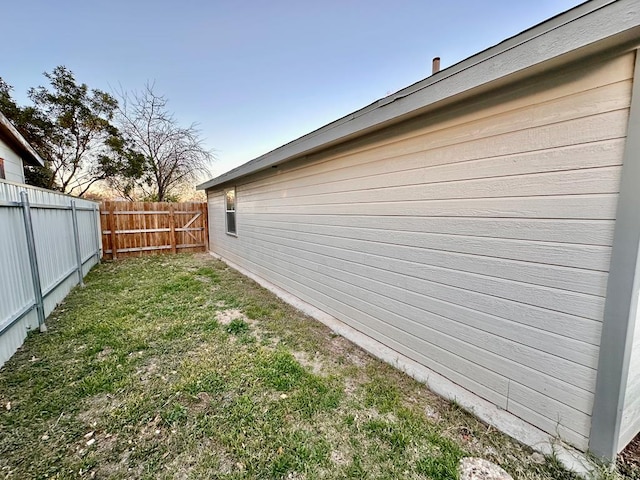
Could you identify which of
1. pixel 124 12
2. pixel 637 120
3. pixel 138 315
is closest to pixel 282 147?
pixel 138 315

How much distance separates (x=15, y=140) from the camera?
672 centimetres

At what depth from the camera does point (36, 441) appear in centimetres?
187

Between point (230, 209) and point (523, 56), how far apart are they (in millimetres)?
7882

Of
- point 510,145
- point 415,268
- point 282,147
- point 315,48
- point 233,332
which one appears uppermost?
point 315,48

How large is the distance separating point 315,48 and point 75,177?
570 inches

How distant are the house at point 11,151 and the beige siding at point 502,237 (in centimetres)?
773

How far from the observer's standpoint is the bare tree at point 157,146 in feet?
47.7

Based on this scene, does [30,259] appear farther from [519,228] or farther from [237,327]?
[519,228]

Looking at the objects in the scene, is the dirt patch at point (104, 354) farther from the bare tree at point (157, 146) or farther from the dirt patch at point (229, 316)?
the bare tree at point (157, 146)

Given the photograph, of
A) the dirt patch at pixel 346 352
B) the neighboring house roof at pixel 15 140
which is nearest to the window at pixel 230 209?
the neighboring house roof at pixel 15 140

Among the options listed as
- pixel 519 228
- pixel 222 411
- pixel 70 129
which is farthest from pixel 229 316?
pixel 70 129

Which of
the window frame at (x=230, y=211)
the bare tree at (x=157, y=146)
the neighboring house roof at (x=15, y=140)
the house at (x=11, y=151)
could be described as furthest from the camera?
the bare tree at (x=157, y=146)

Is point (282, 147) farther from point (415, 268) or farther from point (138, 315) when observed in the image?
point (138, 315)

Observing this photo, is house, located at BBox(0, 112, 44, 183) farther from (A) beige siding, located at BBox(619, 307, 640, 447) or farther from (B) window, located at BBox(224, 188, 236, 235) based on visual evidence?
(A) beige siding, located at BBox(619, 307, 640, 447)
